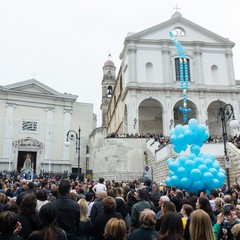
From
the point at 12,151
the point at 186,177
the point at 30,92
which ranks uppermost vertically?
the point at 30,92

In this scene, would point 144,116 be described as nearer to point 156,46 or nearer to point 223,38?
point 156,46

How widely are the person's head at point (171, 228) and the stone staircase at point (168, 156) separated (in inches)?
758

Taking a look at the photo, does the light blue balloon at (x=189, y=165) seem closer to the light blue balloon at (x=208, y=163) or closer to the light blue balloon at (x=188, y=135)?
the light blue balloon at (x=208, y=163)

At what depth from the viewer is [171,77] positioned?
38531 mm

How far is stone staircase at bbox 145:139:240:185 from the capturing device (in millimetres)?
21875

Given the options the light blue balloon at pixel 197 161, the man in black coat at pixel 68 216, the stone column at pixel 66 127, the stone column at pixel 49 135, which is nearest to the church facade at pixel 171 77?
the stone column at pixel 66 127

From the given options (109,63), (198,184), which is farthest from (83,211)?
(109,63)

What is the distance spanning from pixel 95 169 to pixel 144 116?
11.6 meters

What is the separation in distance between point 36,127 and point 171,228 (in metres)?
37.7

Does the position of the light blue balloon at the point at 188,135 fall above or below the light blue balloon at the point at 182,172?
above

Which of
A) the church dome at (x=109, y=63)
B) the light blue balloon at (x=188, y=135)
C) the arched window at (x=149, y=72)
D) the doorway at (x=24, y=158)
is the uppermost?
the church dome at (x=109, y=63)

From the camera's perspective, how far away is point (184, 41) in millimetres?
39781

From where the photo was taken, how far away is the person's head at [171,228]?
11.8 ft

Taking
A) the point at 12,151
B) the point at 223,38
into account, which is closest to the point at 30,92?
the point at 12,151
